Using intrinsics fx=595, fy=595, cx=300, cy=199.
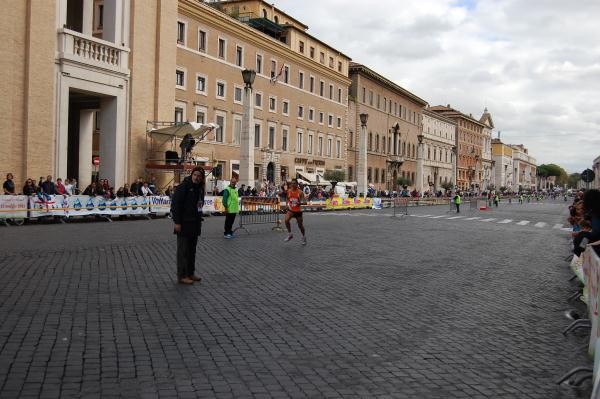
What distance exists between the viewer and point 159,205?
2706 cm

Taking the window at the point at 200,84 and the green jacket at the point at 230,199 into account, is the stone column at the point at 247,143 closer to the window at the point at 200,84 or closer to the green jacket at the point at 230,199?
the green jacket at the point at 230,199

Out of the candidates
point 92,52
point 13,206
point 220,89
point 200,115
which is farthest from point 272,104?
point 13,206

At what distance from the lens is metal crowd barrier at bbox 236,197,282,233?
22.1 meters

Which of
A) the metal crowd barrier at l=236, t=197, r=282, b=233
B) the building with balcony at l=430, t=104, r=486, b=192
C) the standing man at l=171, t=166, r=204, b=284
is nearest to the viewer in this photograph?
the standing man at l=171, t=166, r=204, b=284

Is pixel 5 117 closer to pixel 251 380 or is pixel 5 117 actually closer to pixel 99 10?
pixel 99 10

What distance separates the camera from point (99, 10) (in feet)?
130

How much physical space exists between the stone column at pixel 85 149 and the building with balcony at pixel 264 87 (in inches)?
196

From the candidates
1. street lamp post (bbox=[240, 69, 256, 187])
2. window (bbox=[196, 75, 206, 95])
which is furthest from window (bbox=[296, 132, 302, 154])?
street lamp post (bbox=[240, 69, 256, 187])

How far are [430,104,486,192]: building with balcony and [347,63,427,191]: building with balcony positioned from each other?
2703 cm

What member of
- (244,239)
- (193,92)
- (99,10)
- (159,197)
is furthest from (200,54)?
(244,239)

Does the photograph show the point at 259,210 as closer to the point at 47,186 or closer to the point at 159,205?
the point at 159,205

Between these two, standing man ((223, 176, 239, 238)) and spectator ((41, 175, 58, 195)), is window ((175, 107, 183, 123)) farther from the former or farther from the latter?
standing man ((223, 176, 239, 238))

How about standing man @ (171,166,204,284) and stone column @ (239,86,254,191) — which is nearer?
standing man @ (171,166,204,284)

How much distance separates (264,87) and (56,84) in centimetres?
2797
